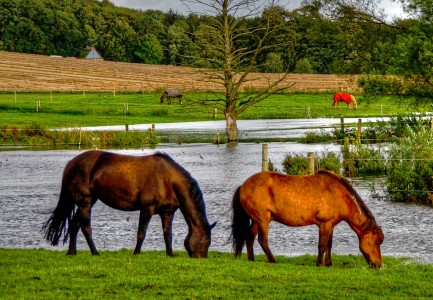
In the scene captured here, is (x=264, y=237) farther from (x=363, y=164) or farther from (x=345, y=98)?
(x=345, y=98)

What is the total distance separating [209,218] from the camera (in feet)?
79.7

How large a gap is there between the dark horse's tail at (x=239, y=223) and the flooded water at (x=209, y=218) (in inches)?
111

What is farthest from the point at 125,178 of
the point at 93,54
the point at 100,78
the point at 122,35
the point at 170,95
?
the point at 93,54

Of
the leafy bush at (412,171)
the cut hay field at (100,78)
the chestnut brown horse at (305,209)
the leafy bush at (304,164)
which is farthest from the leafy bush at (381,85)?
the cut hay field at (100,78)

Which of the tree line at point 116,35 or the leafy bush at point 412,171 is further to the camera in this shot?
the tree line at point 116,35

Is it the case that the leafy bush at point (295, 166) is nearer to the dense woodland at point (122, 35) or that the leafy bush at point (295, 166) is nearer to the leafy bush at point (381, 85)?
the leafy bush at point (381, 85)

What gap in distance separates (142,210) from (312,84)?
296ft

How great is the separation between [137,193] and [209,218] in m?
8.55

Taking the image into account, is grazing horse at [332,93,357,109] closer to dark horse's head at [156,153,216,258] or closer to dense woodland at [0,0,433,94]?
dense woodland at [0,0,433,94]

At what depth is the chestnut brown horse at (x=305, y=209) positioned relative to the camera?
1512 centimetres

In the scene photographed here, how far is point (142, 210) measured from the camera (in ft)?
51.7

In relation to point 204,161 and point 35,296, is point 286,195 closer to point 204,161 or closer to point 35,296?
point 35,296

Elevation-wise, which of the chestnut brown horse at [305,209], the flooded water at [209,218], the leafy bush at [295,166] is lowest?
the flooded water at [209,218]

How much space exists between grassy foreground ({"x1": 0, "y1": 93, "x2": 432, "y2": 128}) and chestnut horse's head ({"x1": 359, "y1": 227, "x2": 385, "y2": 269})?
147 ft
